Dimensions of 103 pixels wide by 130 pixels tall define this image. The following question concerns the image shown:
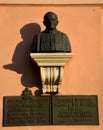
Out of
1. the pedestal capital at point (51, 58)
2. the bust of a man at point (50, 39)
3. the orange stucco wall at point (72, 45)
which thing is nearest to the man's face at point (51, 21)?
the bust of a man at point (50, 39)

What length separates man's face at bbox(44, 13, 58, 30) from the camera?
6.14m

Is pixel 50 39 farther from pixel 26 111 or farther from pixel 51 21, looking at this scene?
Result: pixel 26 111

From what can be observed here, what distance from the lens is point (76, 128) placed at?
20.0ft

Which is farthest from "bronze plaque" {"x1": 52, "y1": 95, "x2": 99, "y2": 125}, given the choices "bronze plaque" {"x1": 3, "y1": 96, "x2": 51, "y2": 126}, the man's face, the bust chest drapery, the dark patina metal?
the man's face

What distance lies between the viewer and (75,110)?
613cm

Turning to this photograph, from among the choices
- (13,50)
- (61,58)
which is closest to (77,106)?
(61,58)

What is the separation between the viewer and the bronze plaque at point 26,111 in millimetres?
6078

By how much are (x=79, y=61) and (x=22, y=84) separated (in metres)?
0.75

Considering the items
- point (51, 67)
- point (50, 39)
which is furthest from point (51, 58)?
point (50, 39)

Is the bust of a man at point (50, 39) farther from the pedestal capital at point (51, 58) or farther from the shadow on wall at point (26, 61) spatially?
the shadow on wall at point (26, 61)

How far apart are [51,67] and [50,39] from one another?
34 cm

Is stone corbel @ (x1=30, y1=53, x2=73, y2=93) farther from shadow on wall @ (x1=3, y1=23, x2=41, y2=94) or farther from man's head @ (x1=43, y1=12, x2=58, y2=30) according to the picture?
man's head @ (x1=43, y1=12, x2=58, y2=30)

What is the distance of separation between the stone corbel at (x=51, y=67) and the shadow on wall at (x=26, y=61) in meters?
0.16

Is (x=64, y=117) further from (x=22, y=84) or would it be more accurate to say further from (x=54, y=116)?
(x=22, y=84)
